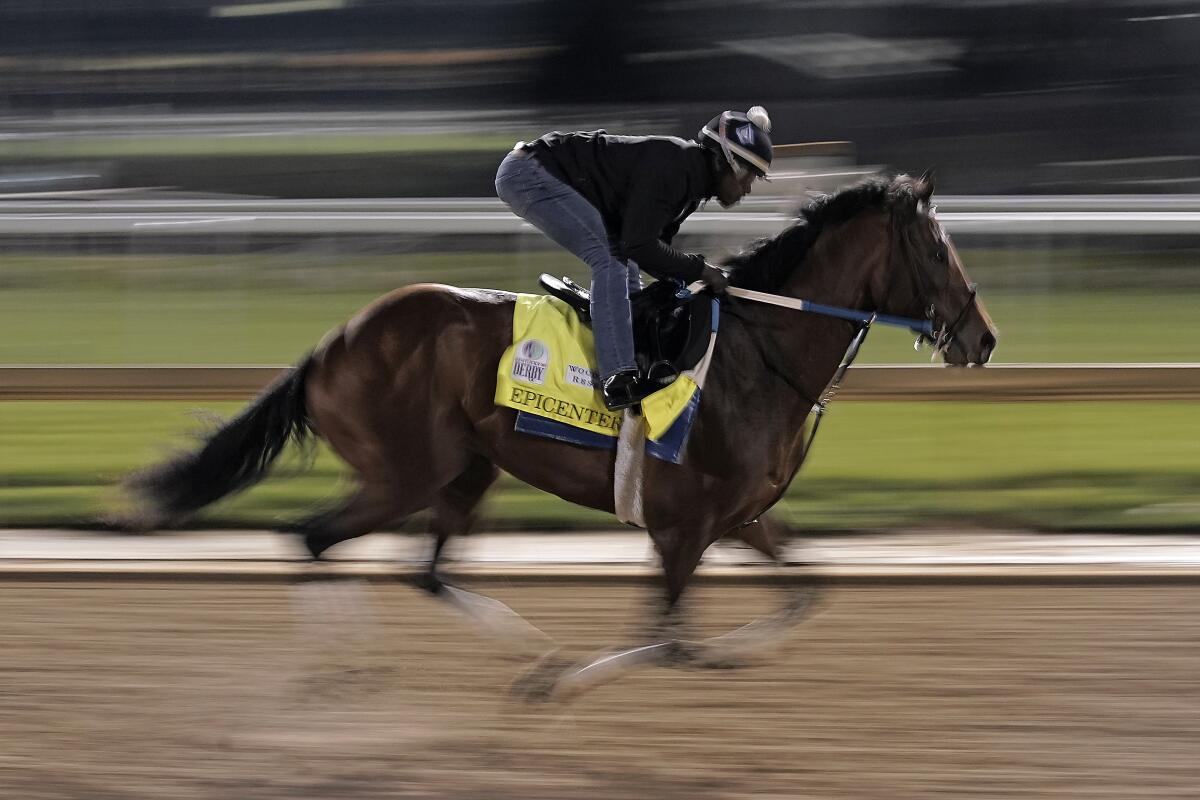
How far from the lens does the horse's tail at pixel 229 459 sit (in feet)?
15.6

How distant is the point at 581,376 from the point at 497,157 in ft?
32.3

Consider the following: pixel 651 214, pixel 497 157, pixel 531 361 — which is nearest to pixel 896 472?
pixel 531 361

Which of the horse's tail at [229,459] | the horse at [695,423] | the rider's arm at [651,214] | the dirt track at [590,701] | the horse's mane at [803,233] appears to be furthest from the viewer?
the horse's tail at [229,459]

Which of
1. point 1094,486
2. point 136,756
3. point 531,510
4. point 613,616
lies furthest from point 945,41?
point 136,756

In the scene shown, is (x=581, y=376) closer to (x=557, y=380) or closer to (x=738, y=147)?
(x=557, y=380)

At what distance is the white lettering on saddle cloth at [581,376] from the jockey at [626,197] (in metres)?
0.05

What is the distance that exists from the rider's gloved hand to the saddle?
5 cm

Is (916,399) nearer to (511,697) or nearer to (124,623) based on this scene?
(511,697)

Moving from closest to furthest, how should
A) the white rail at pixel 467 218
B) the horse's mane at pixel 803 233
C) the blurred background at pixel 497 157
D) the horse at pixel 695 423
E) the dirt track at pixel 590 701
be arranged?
the dirt track at pixel 590 701, the horse at pixel 695 423, the horse's mane at pixel 803 233, the blurred background at pixel 497 157, the white rail at pixel 467 218

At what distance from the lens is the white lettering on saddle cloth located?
14.8 ft

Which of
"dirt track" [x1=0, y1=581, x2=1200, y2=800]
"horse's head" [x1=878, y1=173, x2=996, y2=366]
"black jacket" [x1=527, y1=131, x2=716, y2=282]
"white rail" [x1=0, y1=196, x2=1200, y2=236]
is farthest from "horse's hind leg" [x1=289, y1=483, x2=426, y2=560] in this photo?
"white rail" [x1=0, y1=196, x2=1200, y2=236]

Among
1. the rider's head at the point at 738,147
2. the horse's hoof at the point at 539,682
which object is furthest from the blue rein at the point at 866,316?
the horse's hoof at the point at 539,682

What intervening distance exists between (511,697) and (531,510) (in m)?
2.56

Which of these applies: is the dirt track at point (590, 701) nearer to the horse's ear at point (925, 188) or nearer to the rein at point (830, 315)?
the rein at point (830, 315)
